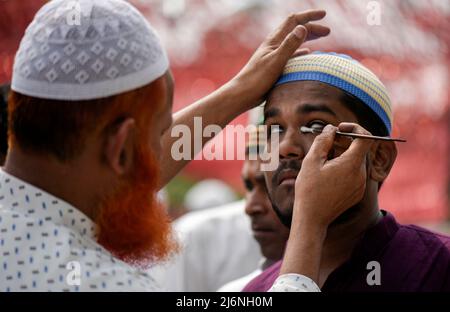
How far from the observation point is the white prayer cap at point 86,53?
1.85m

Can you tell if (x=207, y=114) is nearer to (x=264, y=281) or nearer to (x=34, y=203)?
(x=264, y=281)

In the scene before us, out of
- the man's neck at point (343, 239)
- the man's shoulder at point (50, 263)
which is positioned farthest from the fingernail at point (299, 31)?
the man's shoulder at point (50, 263)

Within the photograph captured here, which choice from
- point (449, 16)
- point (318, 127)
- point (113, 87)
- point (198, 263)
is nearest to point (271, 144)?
point (318, 127)

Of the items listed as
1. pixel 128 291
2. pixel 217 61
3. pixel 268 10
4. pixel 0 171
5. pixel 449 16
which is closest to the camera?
pixel 128 291

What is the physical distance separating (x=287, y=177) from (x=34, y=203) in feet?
3.21

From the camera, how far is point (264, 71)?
107 inches

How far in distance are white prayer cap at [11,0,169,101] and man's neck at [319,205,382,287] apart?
0.99m

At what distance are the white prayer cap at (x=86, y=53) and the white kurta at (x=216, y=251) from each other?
3210 mm

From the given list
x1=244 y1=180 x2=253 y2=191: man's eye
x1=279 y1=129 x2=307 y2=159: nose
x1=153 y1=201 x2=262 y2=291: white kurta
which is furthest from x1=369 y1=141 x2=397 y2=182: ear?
x1=153 y1=201 x2=262 y2=291: white kurta

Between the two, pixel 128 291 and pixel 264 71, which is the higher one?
pixel 264 71

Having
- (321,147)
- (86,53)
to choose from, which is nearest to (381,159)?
(321,147)

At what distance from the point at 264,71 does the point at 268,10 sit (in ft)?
20.3

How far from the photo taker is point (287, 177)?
257cm

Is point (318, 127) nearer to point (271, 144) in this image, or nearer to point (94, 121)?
point (271, 144)
